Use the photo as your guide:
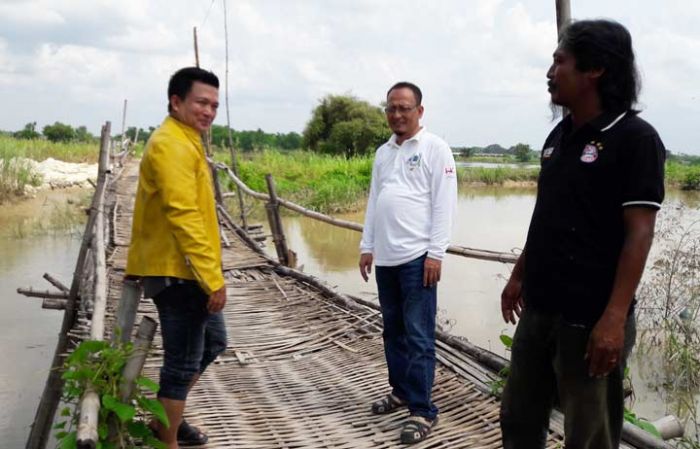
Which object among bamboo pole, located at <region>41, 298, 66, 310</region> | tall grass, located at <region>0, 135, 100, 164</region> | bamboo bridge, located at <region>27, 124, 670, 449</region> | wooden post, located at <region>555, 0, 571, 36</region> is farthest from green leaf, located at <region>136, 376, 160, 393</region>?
tall grass, located at <region>0, 135, 100, 164</region>

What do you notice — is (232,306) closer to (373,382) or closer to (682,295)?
(373,382)

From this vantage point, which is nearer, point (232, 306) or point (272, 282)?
point (232, 306)

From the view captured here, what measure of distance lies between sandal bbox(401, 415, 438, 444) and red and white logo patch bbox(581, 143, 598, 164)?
1.31 metres

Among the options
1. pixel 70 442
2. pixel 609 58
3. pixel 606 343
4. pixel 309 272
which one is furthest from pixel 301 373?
pixel 309 272

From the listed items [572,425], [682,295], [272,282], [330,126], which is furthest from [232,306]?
[330,126]

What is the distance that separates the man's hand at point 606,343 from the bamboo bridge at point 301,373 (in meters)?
0.87

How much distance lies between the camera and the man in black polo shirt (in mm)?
1401

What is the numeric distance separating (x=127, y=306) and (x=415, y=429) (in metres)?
1.13

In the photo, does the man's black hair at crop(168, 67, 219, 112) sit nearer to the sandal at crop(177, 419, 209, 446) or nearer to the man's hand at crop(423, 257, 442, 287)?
the man's hand at crop(423, 257, 442, 287)

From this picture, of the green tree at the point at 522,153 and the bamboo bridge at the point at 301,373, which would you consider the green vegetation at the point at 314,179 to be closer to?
the bamboo bridge at the point at 301,373

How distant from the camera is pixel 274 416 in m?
2.69

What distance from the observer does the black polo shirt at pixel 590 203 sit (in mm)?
1394

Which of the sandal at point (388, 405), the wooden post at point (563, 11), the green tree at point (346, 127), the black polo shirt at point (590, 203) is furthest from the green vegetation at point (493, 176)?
the black polo shirt at point (590, 203)

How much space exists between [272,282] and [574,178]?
3.69 metres
